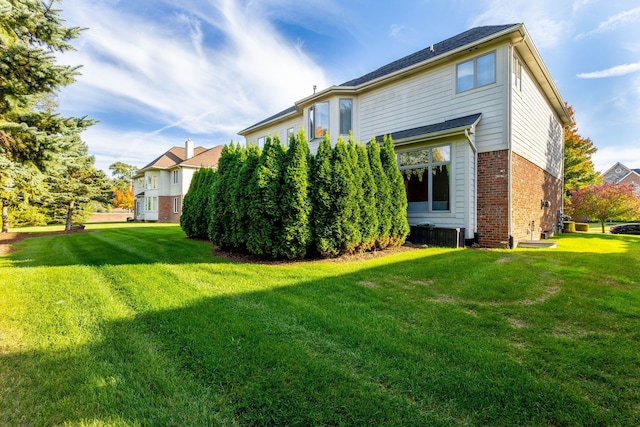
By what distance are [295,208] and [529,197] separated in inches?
345

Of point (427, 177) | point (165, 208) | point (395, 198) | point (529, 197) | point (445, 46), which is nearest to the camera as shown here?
point (395, 198)

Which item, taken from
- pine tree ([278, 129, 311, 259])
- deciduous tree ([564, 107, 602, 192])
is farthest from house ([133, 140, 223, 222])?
deciduous tree ([564, 107, 602, 192])

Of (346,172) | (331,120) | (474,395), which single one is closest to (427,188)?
(346,172)

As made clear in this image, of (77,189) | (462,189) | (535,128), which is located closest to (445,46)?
(535,128)

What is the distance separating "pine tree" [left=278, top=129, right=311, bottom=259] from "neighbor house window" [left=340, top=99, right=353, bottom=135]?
631 centimetres

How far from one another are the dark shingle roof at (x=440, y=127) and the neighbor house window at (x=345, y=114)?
8.43 ft

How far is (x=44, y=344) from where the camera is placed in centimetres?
283

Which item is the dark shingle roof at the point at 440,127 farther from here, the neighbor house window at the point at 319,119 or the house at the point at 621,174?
the house at the point at 621,174

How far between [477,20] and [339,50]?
556cm

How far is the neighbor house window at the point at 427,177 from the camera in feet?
30.4

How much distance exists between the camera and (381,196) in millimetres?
7961

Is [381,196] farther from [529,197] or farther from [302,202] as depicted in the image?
[529,197]

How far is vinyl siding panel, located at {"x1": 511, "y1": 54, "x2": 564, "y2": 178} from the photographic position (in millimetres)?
9094

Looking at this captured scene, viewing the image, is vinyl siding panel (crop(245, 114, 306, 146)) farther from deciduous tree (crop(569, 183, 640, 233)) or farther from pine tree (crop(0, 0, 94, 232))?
deciduous tree (crop(569, 183, 640, 233))
